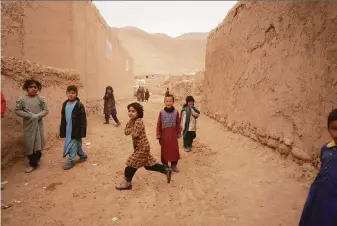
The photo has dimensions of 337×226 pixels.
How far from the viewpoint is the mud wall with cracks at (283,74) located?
3057mm

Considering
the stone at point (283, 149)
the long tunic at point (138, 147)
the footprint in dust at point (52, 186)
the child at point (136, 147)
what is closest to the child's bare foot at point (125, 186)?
the child at point (136, 147)

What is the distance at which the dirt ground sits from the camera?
261 centimetres

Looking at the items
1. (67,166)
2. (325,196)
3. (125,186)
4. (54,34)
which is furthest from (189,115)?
(54,34)

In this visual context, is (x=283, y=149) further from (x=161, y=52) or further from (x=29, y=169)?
(x=161, y=52)

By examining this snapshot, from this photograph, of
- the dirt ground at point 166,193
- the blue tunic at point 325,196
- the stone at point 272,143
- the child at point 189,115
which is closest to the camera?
the blue tunic at point 325,196

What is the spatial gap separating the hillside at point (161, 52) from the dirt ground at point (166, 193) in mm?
53655

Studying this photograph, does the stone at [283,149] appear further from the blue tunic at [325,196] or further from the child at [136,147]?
the child at [136,147]

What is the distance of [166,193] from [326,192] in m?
2.00

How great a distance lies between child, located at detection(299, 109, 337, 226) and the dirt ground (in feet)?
2.61

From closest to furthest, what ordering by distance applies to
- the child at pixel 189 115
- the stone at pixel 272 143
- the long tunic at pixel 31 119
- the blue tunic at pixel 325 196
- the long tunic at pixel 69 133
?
the blue tunic at pixel 325 196 → the long tunic at pixel 31 119 → the long tunic at pixel 69 133 → the stone at pixel 272 143 → the child at pixel 189 115

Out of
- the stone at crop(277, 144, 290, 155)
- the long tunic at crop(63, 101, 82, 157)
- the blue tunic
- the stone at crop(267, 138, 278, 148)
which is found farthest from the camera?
the stone at crop(267, 138, 278, 148)

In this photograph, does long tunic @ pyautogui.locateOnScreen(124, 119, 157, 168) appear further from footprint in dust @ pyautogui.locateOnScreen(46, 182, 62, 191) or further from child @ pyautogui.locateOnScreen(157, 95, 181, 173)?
footprint in dust @ pyautogui.locateOnScreen(46, 182, 62, 191)

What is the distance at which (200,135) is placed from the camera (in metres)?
6.32

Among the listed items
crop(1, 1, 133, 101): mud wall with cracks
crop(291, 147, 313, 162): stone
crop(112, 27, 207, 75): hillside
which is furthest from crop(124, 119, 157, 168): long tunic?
crop(112, 27, 207, 75): hillside
